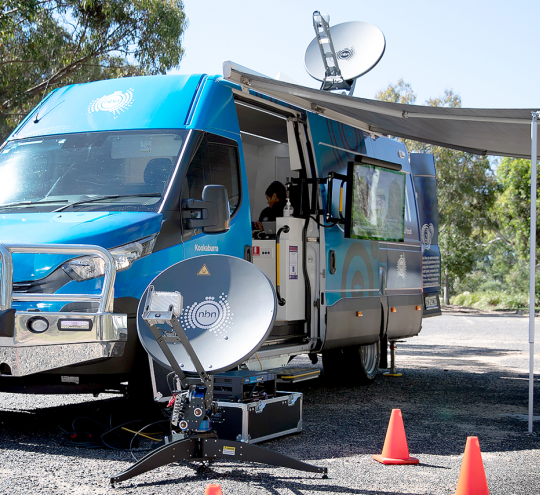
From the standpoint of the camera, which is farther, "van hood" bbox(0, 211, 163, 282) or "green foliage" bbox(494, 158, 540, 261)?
"green foliage" bbox(494, 158, 540, 261)

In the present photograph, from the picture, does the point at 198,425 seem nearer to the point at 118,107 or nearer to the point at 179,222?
the point at 179,222

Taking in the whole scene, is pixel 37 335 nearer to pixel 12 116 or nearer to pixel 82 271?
pixel 82 271

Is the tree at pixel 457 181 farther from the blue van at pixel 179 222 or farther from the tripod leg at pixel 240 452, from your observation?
the tripod leg at pixel 240 452

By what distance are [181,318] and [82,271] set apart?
34.8 inches

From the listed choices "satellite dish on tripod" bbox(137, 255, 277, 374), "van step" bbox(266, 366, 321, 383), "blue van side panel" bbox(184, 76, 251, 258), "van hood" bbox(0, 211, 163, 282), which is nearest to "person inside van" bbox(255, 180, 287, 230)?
"blue van side panel" bbox(184, 76, 251, 258)

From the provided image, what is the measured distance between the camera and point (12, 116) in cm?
1748

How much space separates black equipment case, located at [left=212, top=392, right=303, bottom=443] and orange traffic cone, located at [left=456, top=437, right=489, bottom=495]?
5.80ft

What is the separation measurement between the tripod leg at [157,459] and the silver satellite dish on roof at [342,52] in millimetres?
6754

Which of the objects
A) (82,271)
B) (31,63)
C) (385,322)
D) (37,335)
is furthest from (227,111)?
(31,63)

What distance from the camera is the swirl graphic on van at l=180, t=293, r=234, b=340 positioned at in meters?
5.01

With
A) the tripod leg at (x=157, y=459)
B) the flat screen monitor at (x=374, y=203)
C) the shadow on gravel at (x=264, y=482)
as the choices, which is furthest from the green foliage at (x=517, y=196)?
the tripod leg at (x=157, y=459)

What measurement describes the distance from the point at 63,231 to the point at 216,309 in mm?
1399

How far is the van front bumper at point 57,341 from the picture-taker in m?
4.53

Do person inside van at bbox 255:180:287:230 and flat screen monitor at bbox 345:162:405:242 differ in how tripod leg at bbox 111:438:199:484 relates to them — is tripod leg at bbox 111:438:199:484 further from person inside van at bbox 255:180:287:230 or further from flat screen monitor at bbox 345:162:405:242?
flat screen monitor at bbox 345:162:405:242
